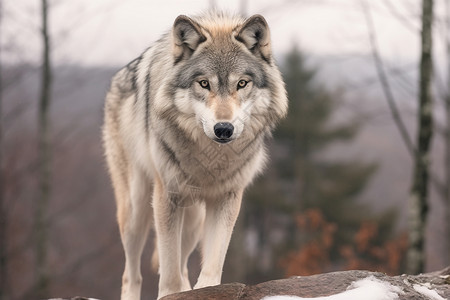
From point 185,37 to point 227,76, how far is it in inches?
21.8

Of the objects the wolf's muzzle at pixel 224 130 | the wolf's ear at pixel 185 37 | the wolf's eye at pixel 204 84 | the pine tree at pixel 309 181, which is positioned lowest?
the pine tree at pixel 309 181

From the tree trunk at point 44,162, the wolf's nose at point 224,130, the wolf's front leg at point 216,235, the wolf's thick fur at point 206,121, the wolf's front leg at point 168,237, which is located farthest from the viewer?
the tree trunk at point 44,162

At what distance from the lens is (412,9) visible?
9492mm

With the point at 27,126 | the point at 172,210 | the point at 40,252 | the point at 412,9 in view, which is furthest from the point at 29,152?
the point at 172,210

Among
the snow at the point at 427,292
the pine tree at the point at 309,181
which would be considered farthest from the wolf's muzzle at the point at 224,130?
the pine tree at the point at 309,181

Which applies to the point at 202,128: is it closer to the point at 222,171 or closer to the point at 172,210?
the point at 222,171

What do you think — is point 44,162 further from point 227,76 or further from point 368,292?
point 368,292

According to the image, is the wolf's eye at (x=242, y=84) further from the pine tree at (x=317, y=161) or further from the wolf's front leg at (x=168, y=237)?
the pine tree at (x=317, y=161)

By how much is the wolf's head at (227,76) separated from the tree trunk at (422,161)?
16.2ft

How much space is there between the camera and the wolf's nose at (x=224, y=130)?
3.76 metres

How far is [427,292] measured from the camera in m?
4.22

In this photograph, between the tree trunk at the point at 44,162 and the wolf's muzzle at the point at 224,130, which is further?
the tree trunk at the point at 44,162

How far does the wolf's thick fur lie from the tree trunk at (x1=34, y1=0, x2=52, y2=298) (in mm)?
6243

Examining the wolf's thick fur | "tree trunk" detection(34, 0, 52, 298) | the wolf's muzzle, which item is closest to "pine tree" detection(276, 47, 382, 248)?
"tree trunk" detection(34, 0, 52, 298)
